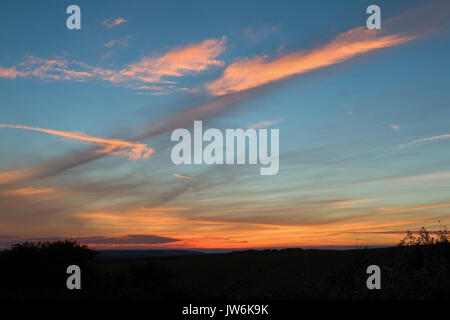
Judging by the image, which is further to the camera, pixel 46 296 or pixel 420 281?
pixel 46 296

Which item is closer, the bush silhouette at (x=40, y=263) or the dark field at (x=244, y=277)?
the dark field at (x=244, y=277)

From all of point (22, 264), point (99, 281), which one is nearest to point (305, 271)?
point (99, 281)

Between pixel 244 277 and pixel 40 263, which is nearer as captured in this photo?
pixel 40 263

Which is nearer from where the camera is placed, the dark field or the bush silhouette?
the dark field

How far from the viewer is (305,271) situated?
835 inches

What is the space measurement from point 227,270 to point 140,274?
21.9ft
